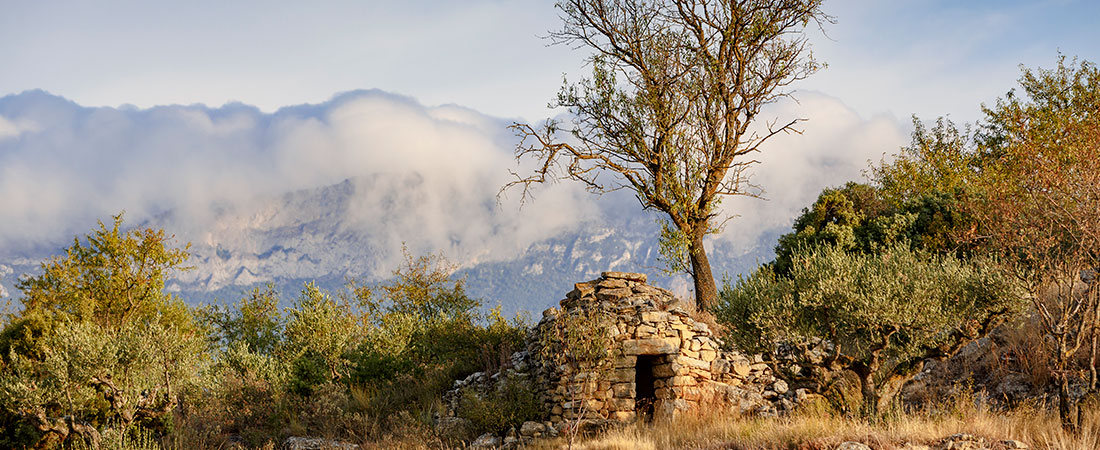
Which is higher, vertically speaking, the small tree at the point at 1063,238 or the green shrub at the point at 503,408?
the small tree at the point at 1063,238

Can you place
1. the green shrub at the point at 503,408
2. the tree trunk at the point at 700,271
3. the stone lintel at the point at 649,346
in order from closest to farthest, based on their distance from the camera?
the stone lintel at the point at 649,346
the green shrub at the point at 503,408
the tree trunk at the point at 700,271

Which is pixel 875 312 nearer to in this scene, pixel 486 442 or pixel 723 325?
pixel 723 325

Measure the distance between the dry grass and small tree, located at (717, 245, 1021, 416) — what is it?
1159 mm

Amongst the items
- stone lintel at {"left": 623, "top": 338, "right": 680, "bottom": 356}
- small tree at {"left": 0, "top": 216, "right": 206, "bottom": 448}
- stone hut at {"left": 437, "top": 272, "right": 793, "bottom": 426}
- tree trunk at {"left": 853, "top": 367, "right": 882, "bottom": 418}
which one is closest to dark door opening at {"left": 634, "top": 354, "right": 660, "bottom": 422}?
stone hut at {"left": 437, "top": 272, "right": 793, "bottom": 426}

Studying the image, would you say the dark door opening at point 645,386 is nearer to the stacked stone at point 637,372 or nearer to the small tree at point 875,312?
the stacked stone at point 637,372

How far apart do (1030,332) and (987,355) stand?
110 cm

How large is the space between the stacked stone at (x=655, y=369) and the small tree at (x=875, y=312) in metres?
3.71

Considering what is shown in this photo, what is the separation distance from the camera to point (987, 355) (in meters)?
17.3

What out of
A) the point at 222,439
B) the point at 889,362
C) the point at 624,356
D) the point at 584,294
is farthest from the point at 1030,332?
the point at 222,439

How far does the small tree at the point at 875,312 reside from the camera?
13008mm

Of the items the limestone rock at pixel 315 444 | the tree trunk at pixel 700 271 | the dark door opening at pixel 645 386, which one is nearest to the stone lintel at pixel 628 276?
the dark door opening at pixel 645 386

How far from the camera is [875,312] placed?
12.8m

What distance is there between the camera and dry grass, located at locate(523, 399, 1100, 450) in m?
11.0

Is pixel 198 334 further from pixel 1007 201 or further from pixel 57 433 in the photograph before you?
pixel 1007 201
